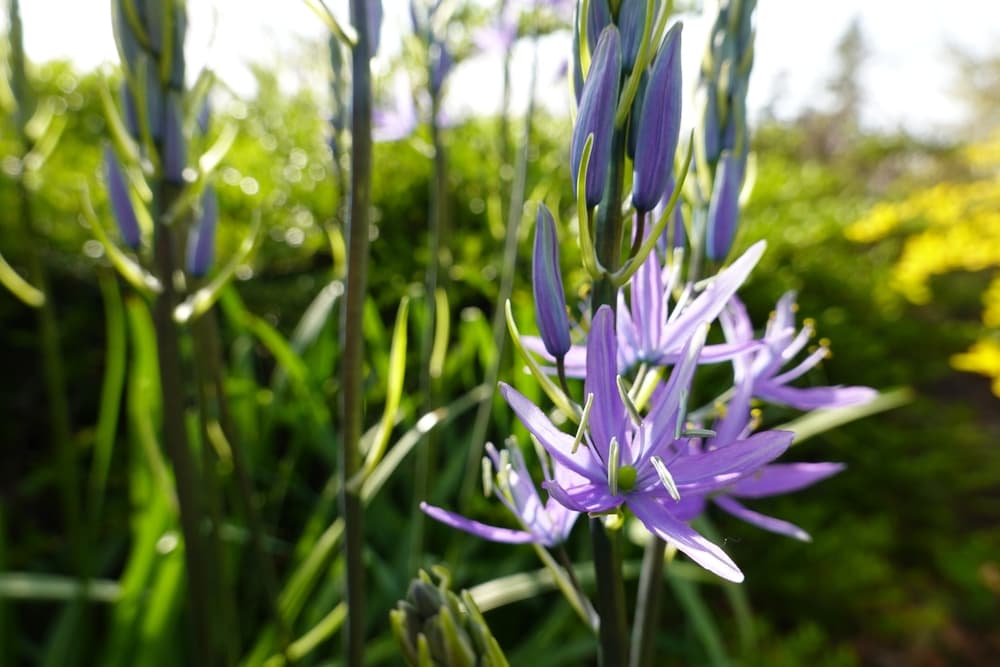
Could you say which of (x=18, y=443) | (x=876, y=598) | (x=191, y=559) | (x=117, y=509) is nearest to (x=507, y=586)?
(x=191, y=559)

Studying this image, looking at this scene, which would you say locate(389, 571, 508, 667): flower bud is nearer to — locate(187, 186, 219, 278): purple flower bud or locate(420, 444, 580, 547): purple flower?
locate(420, 444, 580, 547): purple flower

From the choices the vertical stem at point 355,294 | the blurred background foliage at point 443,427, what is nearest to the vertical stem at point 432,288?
the blurred background foliage at point 443,427

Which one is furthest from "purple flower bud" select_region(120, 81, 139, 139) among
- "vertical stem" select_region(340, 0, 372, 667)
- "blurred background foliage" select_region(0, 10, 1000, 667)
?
"blurred background foliage" select_region(0, 10, 1000, 667)

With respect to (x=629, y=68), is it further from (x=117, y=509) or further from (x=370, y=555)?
(x=117, y=509)

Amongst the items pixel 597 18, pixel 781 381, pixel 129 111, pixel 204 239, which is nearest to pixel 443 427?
pixel 204 239

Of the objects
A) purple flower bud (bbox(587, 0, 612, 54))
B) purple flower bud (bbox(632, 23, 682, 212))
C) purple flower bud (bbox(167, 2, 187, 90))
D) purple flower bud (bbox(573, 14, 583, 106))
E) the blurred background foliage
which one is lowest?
the blurred background foliage

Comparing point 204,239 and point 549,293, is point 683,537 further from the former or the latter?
point 204,239
